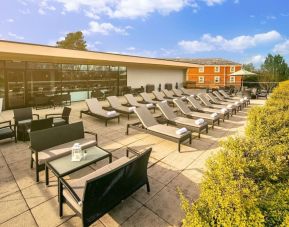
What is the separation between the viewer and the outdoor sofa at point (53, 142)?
13.0 feet

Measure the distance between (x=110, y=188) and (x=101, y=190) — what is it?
172mm

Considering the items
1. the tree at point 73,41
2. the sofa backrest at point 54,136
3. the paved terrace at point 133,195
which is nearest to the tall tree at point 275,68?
the tree at point 73,41

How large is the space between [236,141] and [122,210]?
2.10 metres

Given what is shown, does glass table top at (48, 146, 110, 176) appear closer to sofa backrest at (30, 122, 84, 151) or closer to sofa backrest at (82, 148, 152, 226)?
sofa backrest at (30, 122, 84, 151)

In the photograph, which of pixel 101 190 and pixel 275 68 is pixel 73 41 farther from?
pixel 275 68

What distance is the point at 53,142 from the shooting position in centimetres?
450

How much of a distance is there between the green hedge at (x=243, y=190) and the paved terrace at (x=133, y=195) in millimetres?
1215

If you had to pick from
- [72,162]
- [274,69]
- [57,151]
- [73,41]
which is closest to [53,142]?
[57,151]

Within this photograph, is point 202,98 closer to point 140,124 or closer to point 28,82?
point 140,124

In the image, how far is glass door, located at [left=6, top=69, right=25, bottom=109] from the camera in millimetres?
11766

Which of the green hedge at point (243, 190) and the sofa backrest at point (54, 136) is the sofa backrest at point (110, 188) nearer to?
the green hedge at point (243, 190)

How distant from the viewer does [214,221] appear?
172cm

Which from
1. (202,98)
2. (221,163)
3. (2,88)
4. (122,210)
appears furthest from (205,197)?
(2,88)

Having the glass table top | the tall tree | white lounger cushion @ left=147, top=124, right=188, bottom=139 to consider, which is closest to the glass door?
white lounger cushion @ left=147, top=124, right=188, bottom=139
